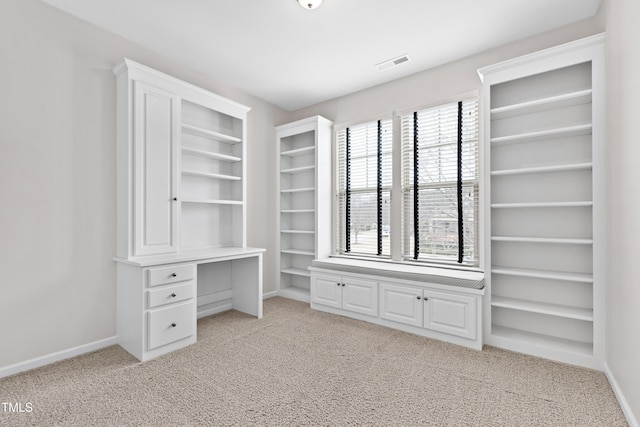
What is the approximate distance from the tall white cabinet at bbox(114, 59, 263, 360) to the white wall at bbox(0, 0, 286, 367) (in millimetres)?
148

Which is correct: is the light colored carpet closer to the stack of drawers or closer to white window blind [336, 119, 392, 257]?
the stack of drawers

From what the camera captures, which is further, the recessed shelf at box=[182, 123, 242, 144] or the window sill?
the recessed shelf at box=[182, 123, 242, 144]

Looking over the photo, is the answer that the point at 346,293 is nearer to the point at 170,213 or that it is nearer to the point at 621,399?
the point at 170,213

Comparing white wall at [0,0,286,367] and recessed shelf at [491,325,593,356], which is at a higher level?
white wall at [0,0,286,367]

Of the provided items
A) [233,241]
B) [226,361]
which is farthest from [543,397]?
[233,241]

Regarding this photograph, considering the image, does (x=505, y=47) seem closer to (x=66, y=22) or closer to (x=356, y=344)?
(x=356, y=344)

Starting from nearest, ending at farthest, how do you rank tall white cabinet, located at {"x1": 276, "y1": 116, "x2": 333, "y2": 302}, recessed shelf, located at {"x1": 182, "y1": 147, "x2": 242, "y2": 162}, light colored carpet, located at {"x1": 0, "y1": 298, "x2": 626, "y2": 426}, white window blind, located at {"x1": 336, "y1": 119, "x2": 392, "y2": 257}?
light colored carpet, located at {"x1": 0, "y1": 298, "x2": 626, "y2": 426}, recessed shelf, located at {"x1": 182, "y1": 147, "x2": 242, "y2": 162}, white window blind, located at {"x1": 336, "y1": 119, "x2": 392, "y2": 257}, tall white cabinet, located at {"x1": 276, "y1": 116, "x2": 333, "y2": 302}

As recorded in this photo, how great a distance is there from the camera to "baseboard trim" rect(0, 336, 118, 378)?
221cm

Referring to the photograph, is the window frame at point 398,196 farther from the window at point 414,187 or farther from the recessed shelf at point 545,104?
the recessed shelf at point 545,104

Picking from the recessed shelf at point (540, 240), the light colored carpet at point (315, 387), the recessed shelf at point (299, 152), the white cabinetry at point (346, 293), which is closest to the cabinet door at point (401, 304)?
the white cabinetry at point (346, 293)

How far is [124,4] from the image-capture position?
2408mm

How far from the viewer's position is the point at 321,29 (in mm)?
2699

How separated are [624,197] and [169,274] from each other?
10.9 feet

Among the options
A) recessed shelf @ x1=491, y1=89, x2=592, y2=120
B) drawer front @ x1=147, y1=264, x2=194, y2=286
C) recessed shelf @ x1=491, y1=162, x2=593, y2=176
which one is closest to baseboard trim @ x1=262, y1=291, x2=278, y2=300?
drawer front @ x1=147, y1=264, x2=194, y2=286
